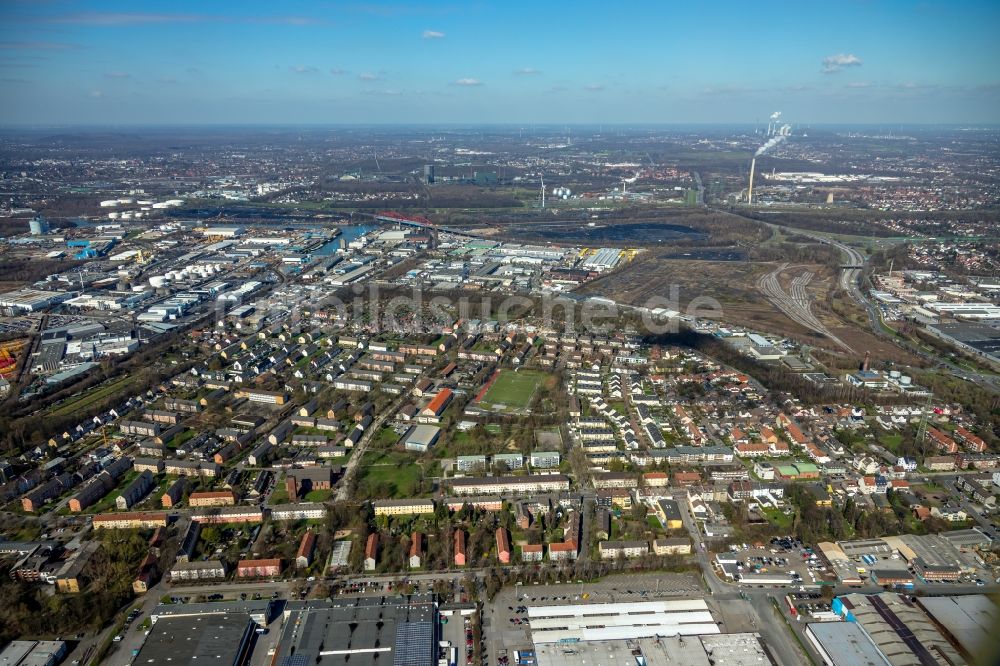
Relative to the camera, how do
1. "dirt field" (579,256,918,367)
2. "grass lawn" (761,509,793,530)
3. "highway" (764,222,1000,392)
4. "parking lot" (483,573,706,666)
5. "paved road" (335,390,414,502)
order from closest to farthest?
"parking lot" (483,573,706,666), "grass lawn" (761,509,793,530), "paved road" (335,390,414,502), "highway" (764,222,1000,392), "dirt field" (579,256,918,367)

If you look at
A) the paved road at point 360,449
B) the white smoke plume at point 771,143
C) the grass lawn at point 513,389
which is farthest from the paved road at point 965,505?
the white smoke plume at point 771,143

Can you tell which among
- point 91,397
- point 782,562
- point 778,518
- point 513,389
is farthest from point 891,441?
point 91,397

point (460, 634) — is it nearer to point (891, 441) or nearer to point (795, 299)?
point (891, 441)

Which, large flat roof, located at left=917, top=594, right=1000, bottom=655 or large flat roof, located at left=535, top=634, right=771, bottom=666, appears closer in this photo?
large flat roof, located at left=917, top=594, right=1000, bottom=655

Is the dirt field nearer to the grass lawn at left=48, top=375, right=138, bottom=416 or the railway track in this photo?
the railway track

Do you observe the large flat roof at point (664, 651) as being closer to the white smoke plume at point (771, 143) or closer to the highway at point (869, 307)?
the highway at point (869, 307)

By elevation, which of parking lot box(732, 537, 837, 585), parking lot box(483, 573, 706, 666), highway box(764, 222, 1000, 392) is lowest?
parking lot box(483, 573, 706, 666)

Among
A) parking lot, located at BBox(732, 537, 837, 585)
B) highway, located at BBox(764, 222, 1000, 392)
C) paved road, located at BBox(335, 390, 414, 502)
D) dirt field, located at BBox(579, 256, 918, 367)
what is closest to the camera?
parking lot, located at BBox(732, 537, 837, 585)

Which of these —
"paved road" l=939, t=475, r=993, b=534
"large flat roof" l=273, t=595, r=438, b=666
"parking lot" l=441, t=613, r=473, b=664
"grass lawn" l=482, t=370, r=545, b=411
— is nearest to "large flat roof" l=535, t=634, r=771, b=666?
"parking lot" l=441, t=613, r=473, b=664
